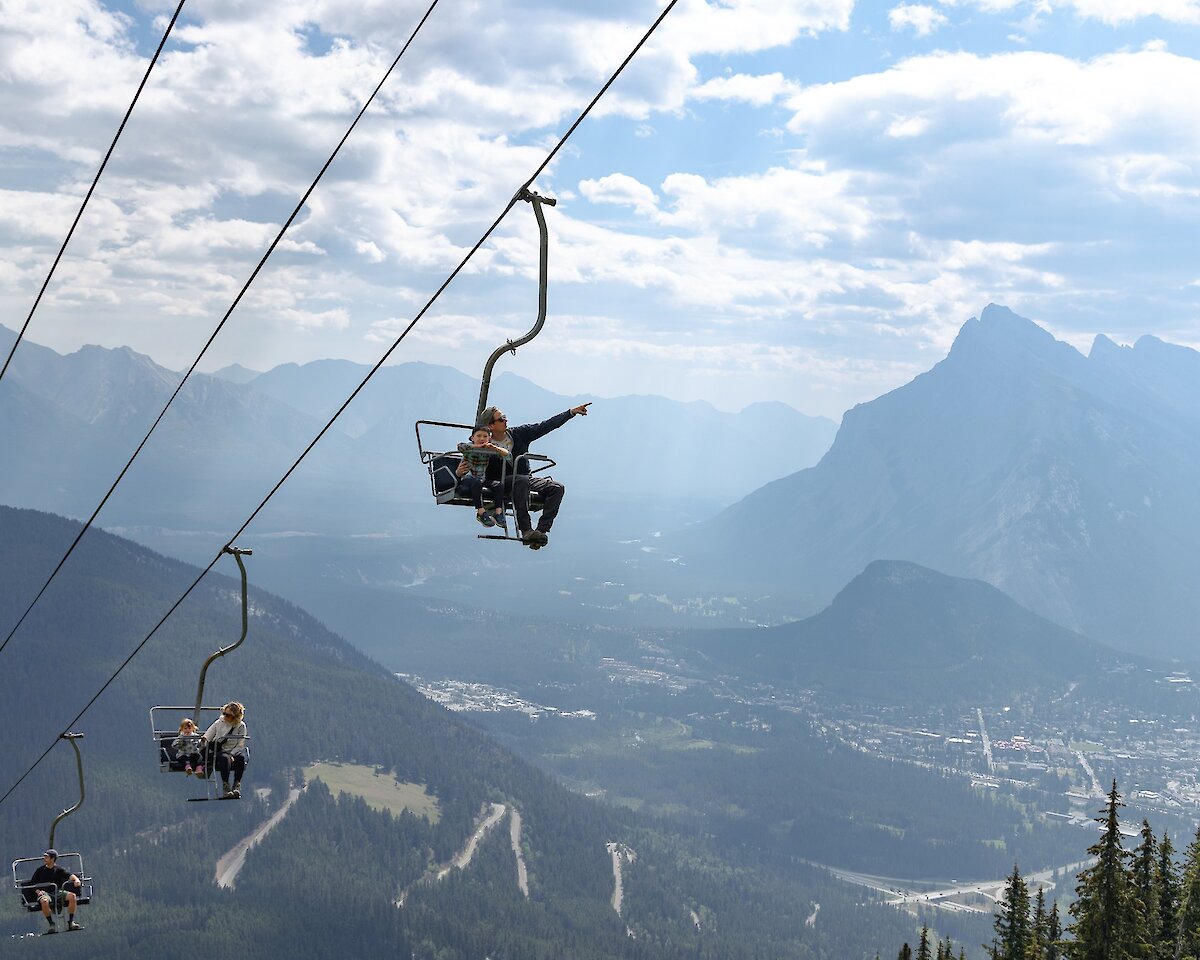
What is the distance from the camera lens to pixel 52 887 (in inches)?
1510

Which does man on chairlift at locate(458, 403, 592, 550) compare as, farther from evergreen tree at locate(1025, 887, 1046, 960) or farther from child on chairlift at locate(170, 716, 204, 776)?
evergreen tree at locate(1025, 887, 1046, 960)

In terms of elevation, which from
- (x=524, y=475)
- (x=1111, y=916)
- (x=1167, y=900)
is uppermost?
(x=524, y=475)

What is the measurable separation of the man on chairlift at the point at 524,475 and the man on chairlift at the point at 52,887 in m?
21.0

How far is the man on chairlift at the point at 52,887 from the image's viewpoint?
3678 centimetres

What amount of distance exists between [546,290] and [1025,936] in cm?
6022

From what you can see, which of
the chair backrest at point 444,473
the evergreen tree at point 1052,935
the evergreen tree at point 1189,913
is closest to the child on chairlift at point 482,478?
the chair backrest at point 444,473

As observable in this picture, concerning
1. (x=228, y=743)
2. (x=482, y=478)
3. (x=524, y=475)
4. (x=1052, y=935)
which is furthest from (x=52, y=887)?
(x=1052, y=935)

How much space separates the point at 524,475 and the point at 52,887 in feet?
77.4

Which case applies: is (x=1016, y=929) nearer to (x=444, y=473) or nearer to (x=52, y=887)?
(x=52, y=887)

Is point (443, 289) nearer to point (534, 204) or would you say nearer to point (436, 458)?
point (534, 204)

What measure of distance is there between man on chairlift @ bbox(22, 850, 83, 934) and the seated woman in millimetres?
10682

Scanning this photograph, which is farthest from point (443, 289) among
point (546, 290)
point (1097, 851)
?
point (1097, 851)

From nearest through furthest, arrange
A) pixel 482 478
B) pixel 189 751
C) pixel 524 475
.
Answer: pixel 482 478 < pixel 524 475 < pixel 189 751

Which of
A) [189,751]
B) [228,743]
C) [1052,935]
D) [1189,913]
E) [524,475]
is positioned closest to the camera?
[524,475]
